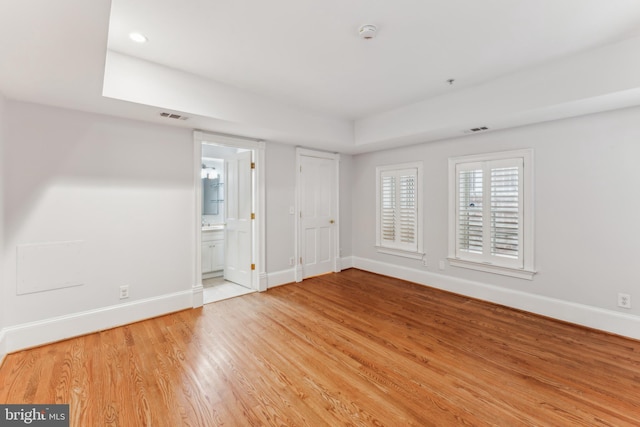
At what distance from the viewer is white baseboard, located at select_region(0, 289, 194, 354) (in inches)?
102

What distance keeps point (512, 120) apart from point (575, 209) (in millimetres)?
1233

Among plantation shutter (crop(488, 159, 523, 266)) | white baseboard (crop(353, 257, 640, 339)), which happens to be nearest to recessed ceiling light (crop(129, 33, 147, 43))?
plantation shutter (crop(488, 159, 523, 266))

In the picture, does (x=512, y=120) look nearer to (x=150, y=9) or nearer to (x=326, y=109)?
(x=326, y=109)

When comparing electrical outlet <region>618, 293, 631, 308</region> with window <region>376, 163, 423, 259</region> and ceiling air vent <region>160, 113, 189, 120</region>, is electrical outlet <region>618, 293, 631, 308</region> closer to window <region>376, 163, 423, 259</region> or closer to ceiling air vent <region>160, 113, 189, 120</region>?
window <region>376, 163, 423, 259</region>

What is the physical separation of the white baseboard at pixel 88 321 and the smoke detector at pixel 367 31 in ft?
11.4

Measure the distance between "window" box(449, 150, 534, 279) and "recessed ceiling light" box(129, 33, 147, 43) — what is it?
400cm

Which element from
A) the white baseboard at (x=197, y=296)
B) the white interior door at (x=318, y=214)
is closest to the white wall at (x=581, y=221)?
the white interior door at (x=318, y=214)

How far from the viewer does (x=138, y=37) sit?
235 centimetres

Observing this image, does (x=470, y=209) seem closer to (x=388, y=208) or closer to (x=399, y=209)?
(x=399, y=209)

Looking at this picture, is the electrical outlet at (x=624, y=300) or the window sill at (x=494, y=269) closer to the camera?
the electrical outlet at (x=624, y=300)

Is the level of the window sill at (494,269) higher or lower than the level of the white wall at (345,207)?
lower

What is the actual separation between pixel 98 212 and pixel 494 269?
15.9 feet

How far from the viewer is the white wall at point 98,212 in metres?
2.64

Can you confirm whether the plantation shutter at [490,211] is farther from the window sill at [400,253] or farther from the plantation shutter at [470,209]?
the window sill at [400,253]
